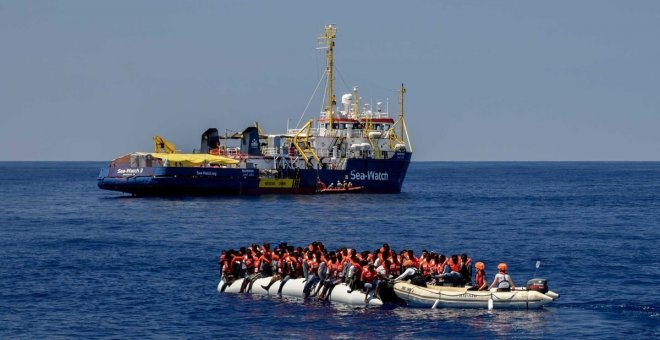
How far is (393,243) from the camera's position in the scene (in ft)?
239

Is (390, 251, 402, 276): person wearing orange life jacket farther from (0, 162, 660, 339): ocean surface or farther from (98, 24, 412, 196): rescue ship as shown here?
(98, 24, 412, 196): rescue ship

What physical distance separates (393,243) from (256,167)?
46.6m

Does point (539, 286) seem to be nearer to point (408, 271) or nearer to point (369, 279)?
point (408, 271)

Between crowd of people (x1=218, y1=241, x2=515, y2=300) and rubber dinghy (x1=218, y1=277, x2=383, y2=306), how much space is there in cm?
15

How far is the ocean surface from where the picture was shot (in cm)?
4259

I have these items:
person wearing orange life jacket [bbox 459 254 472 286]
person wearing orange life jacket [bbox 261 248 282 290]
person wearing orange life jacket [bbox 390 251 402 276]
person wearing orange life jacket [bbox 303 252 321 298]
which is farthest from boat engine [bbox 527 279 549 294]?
person wearing orange life jacket [bbox 261 248 282 290]

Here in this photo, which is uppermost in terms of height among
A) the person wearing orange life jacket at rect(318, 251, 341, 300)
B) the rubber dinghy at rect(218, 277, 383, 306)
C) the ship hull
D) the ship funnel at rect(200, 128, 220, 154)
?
the ship funnel at rect(200, 128, 220, 154)

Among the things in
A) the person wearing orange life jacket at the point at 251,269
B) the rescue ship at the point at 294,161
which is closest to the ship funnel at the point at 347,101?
the rescue ship at the point at 294,161

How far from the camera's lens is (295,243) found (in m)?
71.9

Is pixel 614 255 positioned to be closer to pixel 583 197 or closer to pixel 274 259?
pixel 274 259

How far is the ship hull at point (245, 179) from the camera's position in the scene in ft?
360

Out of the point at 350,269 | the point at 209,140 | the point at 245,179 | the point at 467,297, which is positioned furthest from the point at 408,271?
the point at 209,140

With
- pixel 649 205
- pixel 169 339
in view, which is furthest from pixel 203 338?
pixel 649 205

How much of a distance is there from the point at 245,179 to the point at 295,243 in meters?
43.7
